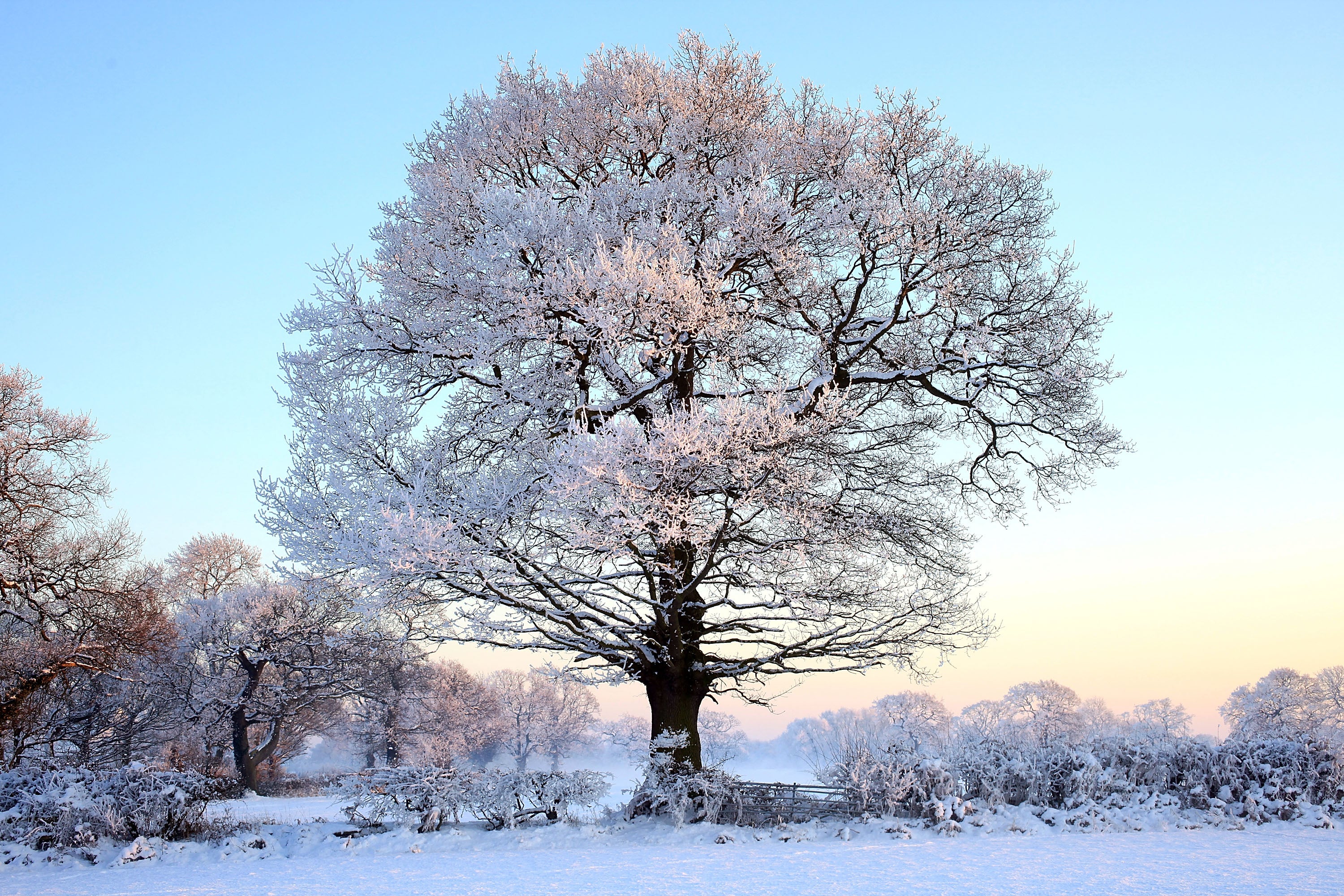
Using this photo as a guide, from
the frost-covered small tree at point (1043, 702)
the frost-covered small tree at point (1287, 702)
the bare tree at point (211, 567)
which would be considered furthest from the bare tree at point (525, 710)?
the frost-covered small tree at point (1287, 702)

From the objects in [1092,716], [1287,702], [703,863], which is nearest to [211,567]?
[703,863]

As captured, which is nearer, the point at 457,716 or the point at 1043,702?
the point at 457,716

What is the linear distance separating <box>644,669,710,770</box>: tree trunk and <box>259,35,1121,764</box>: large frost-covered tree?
43mm

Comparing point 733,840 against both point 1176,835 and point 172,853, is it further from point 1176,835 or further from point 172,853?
point 172,853

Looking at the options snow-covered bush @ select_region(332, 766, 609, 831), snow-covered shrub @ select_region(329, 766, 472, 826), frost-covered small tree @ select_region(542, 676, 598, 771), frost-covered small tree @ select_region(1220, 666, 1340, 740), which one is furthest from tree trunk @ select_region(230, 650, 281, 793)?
frost-covered small tree @ select_region(1220, 666, 1340, 740)

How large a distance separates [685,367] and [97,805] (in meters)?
9.16

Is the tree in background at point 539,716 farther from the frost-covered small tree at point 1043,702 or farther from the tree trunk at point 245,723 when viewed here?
the frost-covered small tree at point 1043,702

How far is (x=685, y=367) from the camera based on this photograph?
1151 cm

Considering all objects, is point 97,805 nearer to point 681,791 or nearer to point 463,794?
point 463,794

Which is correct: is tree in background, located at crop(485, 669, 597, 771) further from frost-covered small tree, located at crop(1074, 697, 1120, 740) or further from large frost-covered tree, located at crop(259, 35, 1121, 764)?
large frost-covered tree, located at crop(259, 35, 1121, 764)

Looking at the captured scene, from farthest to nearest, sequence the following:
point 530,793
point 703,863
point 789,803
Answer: point 789,803 → point 530,793 → point 703,863

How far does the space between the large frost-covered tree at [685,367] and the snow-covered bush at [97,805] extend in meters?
3.58

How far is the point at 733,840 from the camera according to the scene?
10156 millimetres

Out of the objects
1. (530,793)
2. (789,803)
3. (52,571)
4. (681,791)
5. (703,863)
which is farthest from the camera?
(52,571)
